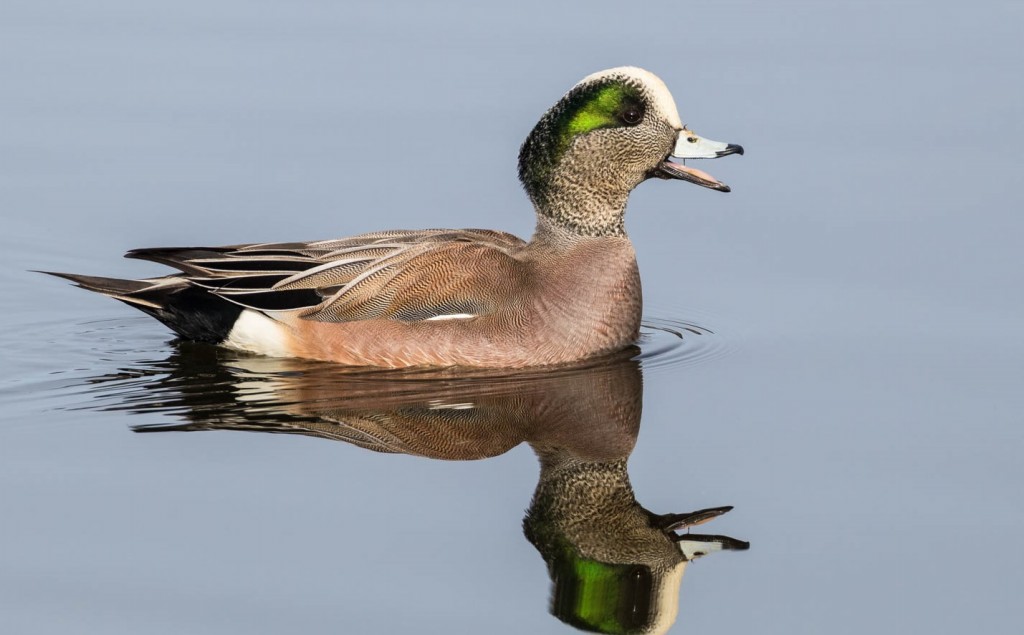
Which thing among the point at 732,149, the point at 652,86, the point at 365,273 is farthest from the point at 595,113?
the point at 365,273

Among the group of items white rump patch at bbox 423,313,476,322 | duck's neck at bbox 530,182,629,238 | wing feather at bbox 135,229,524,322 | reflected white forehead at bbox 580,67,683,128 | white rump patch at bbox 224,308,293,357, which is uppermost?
reflected white forehead at bbox 580,67,683,128

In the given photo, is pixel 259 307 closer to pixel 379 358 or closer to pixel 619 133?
pixel 379 358

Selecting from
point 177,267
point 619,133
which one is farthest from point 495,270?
point 177,267

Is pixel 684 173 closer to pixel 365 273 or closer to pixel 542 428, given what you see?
pixel 365 273

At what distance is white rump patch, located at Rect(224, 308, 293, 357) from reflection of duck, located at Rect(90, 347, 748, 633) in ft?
0.22

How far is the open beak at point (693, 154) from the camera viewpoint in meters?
9.40

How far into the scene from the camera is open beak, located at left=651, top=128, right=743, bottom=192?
30.8 feet

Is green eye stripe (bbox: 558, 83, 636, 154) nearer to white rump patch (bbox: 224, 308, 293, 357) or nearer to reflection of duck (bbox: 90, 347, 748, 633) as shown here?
reflection of duck (bbox: 90, 347, 748, 633)

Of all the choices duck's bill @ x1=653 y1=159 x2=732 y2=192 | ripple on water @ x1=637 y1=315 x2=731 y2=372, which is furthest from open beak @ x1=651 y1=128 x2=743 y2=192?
ripple on water @ x1=637 y1=315 x2=731 y2=372

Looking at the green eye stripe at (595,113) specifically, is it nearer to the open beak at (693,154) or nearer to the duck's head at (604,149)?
the duck's head at (604,149)

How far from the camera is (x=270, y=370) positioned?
907cm

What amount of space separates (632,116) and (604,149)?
243 millimetres

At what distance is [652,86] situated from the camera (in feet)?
30.6

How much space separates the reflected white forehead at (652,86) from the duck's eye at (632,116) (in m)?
0.10
